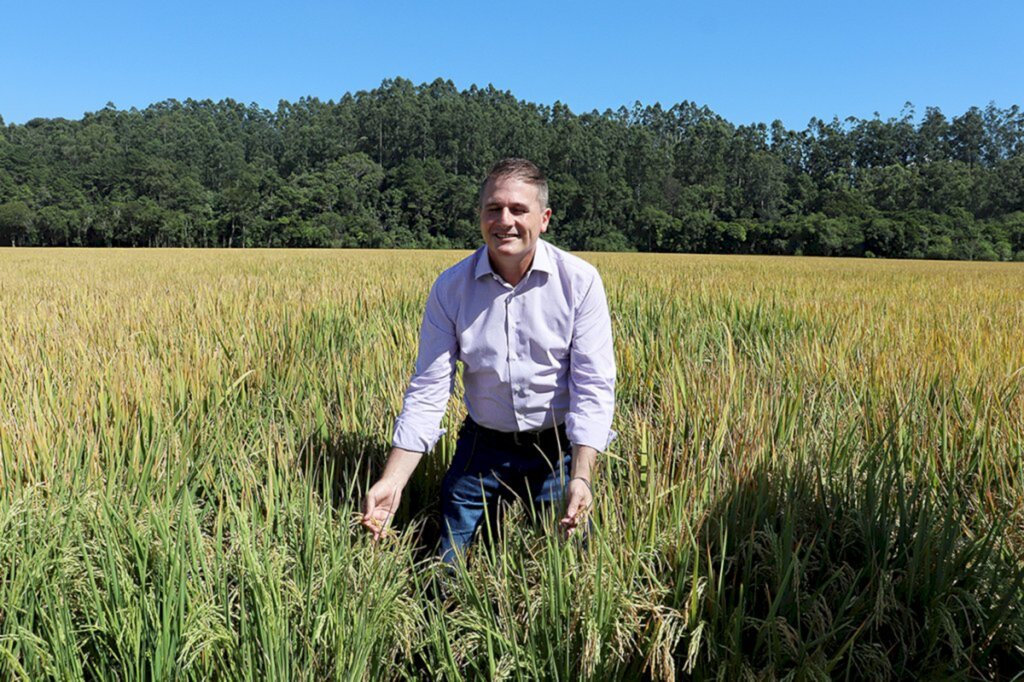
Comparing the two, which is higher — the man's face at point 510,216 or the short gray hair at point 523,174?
the short gray hair at point 523,174

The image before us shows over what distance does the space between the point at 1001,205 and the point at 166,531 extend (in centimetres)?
6526

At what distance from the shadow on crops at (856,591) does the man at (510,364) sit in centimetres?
40

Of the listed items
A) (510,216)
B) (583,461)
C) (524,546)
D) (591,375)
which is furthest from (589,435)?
(510,216)

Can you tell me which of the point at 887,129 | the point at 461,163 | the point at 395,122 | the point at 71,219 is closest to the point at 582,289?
the point at 71,219

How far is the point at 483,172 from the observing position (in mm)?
70312

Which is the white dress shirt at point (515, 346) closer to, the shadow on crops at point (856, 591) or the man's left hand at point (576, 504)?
the man's left hand at point (576, 504)

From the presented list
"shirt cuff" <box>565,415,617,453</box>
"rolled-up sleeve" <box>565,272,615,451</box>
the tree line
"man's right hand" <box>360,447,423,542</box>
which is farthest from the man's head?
the tree line

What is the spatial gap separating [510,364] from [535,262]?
0.27m

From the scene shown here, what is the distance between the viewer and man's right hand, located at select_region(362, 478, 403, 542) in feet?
4.88

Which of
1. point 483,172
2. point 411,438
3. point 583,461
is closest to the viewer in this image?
point 583,461

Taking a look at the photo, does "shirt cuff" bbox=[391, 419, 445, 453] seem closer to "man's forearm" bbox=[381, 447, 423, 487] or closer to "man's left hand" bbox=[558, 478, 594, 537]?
"man's forearm" bbox=[381, 447, 423, 487]

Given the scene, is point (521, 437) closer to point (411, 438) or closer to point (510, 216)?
point (411, 438)

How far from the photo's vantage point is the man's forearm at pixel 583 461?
4.97 ft

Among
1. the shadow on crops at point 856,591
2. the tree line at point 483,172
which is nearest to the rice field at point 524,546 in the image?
the shadow on crops at point 856,591
